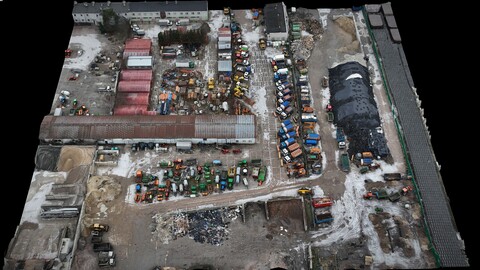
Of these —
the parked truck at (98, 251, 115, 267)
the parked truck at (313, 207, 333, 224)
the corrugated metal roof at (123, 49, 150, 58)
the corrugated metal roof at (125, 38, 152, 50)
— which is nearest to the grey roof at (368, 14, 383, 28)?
the parked truck at (313, 207, 333, 224)

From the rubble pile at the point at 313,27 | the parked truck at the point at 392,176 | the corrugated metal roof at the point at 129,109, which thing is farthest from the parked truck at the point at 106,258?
the rubble pile at the point at 313,27

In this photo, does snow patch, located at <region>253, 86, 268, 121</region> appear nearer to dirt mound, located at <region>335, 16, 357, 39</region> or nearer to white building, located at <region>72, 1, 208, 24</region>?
white building, located at <region>72, 1, 208, 24</region>

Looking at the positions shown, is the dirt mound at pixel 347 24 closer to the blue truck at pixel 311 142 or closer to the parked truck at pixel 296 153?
the blue truck at pixel 311 142

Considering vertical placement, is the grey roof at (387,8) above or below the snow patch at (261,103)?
→ above

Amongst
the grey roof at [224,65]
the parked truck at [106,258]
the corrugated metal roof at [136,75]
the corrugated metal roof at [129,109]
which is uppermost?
the grey roof at [224,65]


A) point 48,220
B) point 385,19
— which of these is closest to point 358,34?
point 385,19

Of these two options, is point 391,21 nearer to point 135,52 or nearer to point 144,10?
point 144,10
